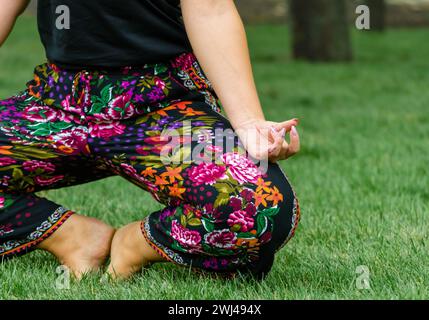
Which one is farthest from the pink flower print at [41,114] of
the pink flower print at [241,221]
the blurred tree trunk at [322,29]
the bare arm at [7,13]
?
the blurred tree trunk at [322,29]

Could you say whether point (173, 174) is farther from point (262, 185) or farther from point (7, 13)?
point (7, 13)

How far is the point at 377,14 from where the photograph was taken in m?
13.9

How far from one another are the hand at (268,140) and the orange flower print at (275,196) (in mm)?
79

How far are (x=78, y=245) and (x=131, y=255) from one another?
0.58 feet

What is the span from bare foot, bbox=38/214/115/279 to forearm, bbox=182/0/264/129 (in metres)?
0.53

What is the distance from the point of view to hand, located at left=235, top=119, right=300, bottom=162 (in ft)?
6.82

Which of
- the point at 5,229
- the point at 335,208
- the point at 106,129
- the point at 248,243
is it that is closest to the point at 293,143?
the point at 248,243

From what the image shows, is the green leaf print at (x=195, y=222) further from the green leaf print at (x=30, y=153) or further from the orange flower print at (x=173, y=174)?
the green leaf print at (x=30, y=153)

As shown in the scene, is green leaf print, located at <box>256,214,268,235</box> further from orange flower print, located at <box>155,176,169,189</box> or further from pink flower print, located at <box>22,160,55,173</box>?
pink flower print, located at <box>22,160,55,173</box>

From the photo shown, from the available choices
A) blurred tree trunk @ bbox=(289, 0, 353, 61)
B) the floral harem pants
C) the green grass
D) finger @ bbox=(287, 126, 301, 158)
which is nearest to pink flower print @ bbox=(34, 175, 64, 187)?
the floral harem pants

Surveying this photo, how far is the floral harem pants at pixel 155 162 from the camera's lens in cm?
212

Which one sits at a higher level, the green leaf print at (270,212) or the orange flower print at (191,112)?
the orange flower print at (191,112)

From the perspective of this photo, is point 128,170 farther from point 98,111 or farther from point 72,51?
point 72,51

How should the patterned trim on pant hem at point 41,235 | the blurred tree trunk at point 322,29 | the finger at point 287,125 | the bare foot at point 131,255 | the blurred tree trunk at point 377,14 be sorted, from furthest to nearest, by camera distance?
1. the blurred tree trunk at point 377,14
2. the blurred tree trunk at point 322,29
3. the patterned trim on pant hem at point 41,235
4. the bare foot at point 131,255
5. the finger at point 287,125
